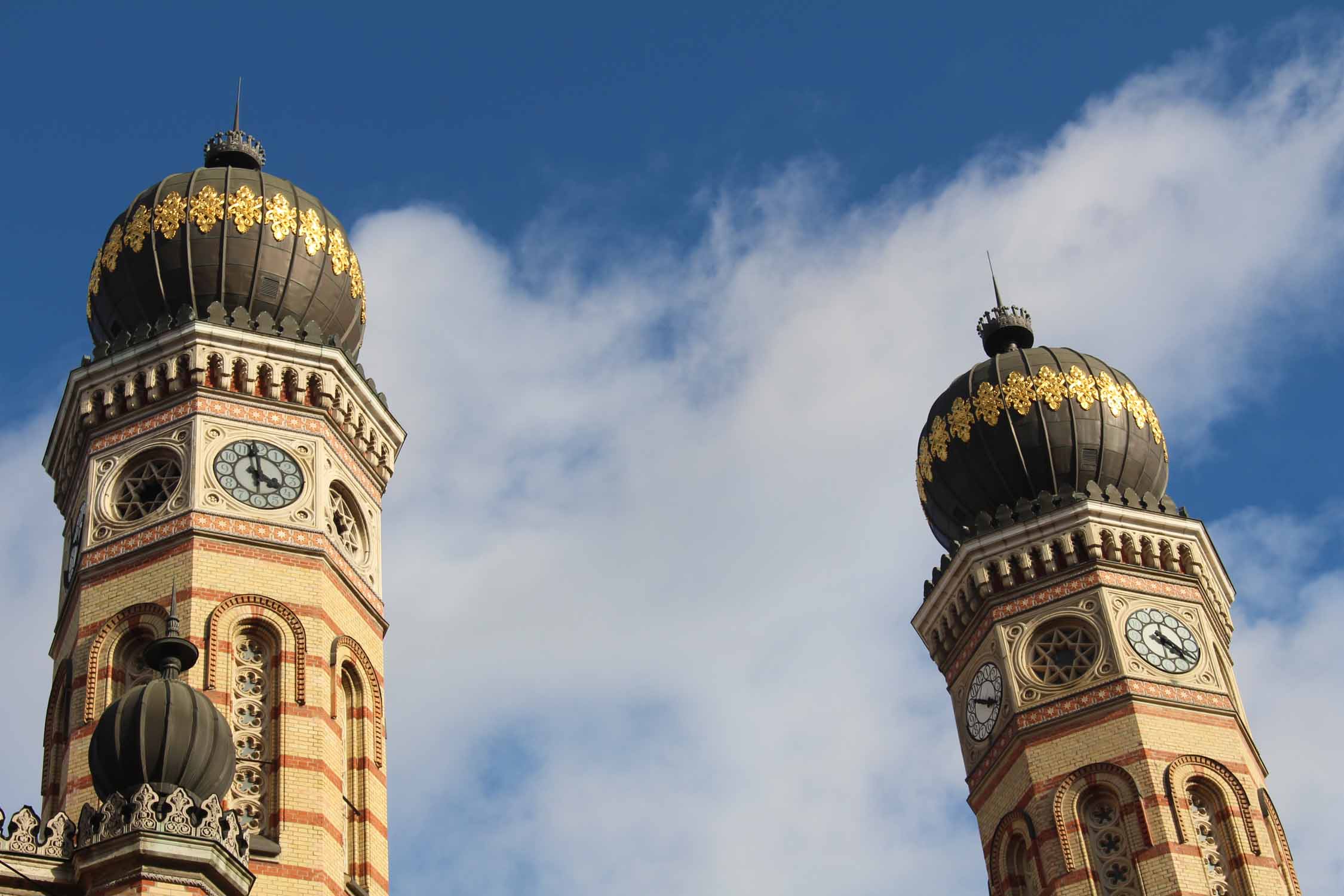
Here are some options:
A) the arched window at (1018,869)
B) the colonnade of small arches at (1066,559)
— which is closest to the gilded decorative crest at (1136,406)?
the colonnade of small arches at (1066,559)

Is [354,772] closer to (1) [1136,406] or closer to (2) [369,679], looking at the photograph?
(2) [369,679]

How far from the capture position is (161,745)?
56.9ft

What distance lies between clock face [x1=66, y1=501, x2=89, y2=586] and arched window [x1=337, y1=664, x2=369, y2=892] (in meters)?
3.66

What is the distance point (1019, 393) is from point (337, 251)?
10459 mm

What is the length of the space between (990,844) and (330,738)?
10034mm

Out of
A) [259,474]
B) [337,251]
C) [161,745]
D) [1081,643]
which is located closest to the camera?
[161,745]

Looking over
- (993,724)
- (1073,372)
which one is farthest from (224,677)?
(1073,372)

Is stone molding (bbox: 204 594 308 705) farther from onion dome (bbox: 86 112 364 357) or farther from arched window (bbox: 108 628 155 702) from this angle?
onion dome (bbox: 86 112 364 357)

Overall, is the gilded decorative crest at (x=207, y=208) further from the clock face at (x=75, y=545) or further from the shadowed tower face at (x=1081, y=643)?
the shadowed tower face at (x=1081, y=643)

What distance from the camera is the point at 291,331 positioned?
27.3 m

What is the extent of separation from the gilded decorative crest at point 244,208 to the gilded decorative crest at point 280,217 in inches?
5.4

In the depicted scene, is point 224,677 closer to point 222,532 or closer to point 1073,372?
point 222,532

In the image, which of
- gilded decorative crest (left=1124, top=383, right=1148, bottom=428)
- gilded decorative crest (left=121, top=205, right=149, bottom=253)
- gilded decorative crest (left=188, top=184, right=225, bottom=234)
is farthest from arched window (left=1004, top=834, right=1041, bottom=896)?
gilded decorative crest (left=121, top=205, right=149, bottom=253)

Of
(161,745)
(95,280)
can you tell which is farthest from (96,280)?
(161,745)
